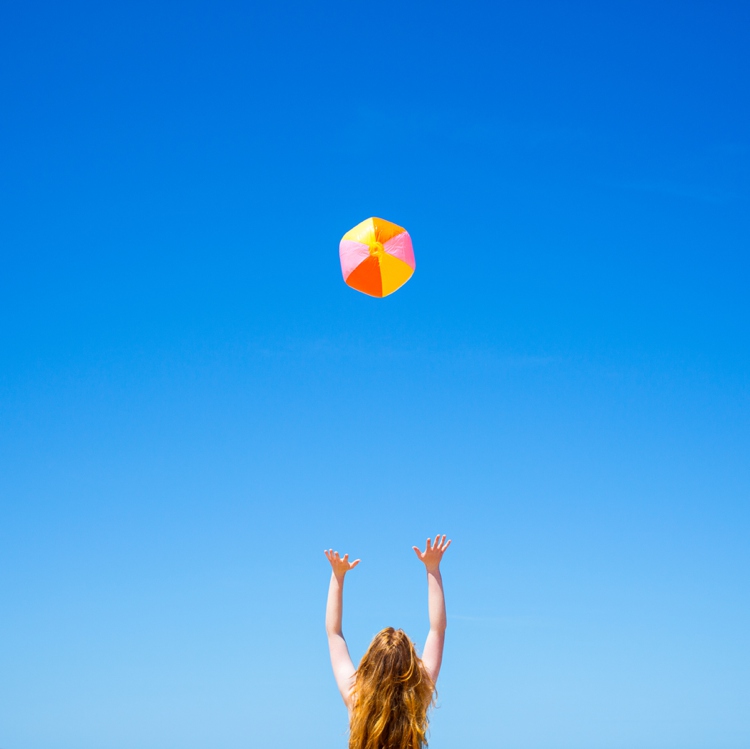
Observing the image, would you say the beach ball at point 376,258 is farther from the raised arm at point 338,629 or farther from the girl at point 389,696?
the girl at point 389,696

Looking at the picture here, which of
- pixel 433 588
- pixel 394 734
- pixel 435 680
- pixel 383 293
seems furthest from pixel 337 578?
pixel 383 293

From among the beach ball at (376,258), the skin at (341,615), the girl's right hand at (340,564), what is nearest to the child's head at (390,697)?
the skin at (341,615)

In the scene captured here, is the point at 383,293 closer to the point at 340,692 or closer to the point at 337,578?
the point at 337,578

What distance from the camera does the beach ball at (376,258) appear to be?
1753 cm

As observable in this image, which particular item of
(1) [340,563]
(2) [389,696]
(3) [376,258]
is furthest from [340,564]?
(3) [376,258]

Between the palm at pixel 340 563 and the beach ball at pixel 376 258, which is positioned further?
the beach ball at pixel 376 258

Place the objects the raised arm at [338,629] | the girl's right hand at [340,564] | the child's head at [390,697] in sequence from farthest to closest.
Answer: the girl's right hand at [340,564]
the raised arm at [338,629]
the child's head at [390,697]

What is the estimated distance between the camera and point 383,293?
58.1ft

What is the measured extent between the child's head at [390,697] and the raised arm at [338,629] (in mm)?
367

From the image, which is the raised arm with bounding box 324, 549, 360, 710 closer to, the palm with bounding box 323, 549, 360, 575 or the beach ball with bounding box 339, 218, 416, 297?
the palm with bounding box 323, 549, 360, 575

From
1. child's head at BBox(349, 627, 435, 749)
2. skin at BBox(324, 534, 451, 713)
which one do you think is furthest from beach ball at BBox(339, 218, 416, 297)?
child's head at BBox(349, 627, 435, 749)

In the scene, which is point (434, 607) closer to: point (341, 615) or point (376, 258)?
point (341, 615)

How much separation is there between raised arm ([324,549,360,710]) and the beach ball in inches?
431

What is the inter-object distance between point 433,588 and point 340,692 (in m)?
1.24
